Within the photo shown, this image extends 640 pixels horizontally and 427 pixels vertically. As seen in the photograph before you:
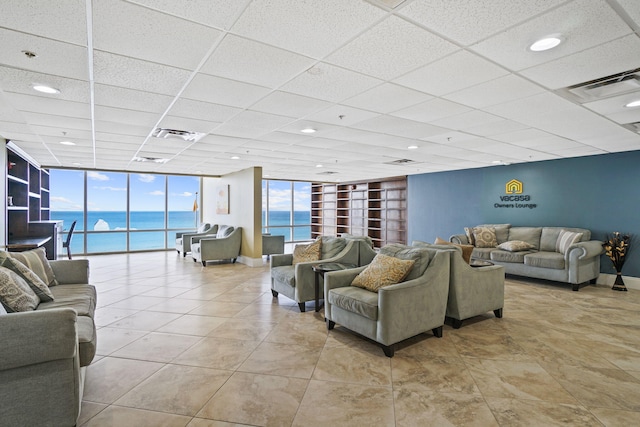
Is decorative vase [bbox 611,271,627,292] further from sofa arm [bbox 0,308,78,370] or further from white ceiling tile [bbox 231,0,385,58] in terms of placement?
sofa arm [bbox 0,308,78,370]

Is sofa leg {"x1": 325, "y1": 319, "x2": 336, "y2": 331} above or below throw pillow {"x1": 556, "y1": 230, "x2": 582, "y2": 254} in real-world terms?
below

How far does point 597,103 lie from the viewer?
3.25 m

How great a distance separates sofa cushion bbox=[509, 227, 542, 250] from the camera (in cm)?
665

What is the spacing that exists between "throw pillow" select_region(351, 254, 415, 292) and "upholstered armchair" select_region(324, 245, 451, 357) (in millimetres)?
66

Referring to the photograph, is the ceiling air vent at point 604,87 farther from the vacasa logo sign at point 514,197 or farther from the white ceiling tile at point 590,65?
the vacasa logo sign at point 514,197

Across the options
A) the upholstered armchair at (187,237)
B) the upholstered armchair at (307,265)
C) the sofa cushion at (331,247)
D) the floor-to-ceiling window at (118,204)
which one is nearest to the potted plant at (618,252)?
the upholstered armchair at (307,265)

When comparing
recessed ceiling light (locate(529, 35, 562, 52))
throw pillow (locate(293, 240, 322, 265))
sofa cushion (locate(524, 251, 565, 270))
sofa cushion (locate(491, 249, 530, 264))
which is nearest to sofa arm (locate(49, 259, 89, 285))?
throw pillow (locate(293, 240, 322, 265))

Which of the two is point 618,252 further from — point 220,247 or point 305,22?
point 220,247

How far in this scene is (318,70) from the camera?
2531 mm

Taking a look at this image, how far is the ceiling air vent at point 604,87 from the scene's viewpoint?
2699 mm

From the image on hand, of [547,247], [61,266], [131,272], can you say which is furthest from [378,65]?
[131,272]

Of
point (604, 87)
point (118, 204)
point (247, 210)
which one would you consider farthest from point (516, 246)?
point (118, 204)

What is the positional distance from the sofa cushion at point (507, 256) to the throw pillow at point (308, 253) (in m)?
3.82

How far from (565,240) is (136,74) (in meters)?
7.09
